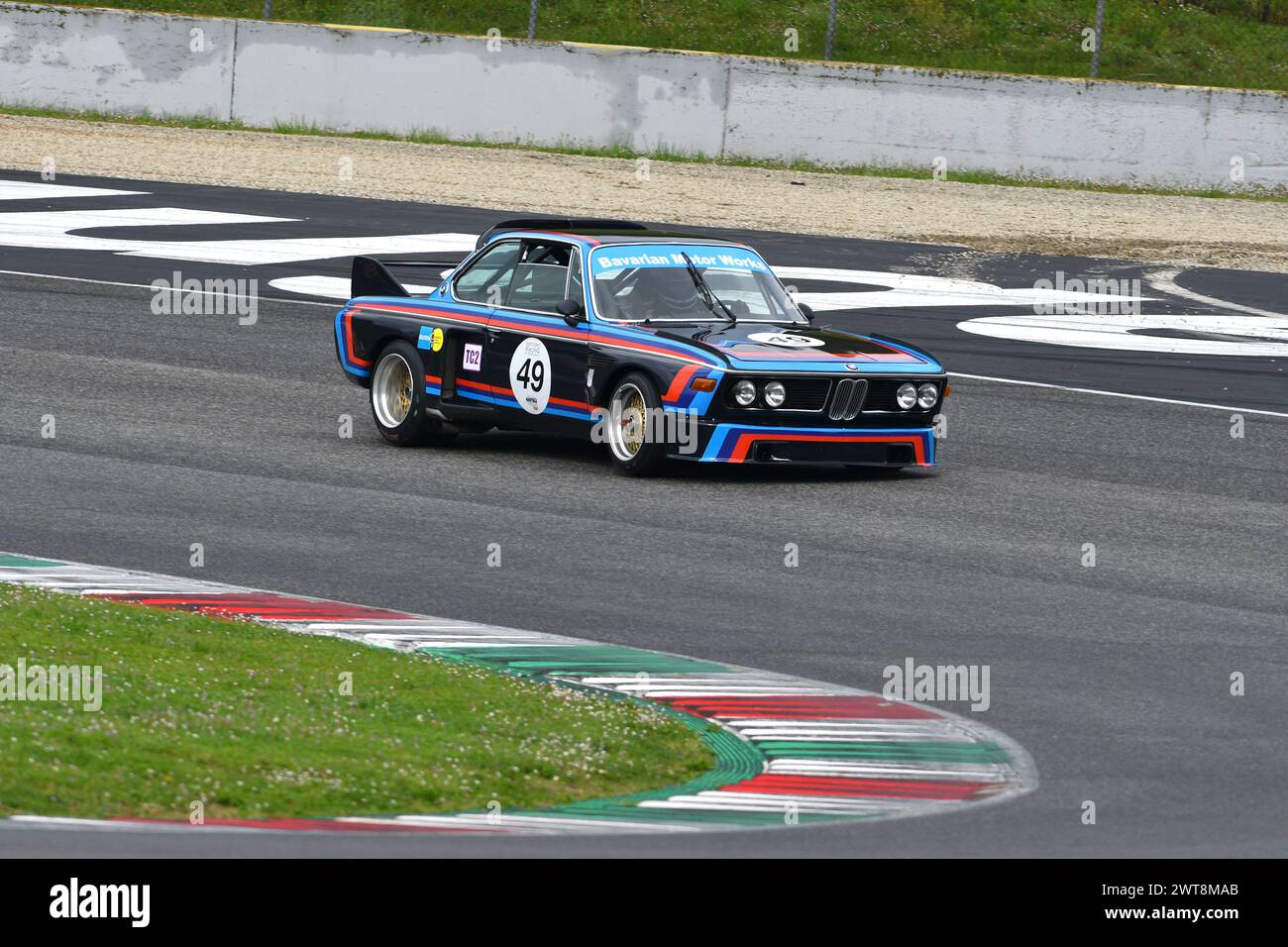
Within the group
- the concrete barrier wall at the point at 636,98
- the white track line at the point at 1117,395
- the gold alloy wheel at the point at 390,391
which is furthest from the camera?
the concrete barrier wall at the point at 636,98

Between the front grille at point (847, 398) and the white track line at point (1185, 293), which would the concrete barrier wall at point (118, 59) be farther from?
the front grille at point (847, 398)

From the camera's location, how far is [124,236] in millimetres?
23125

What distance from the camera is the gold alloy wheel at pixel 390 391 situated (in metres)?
13.7

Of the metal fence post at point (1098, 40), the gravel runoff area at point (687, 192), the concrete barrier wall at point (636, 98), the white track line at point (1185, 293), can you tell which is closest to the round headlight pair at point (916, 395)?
the white track line at point (1185, 293)

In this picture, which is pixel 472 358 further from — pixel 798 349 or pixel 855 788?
pixel 855 788

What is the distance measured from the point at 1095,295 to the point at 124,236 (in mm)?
9823

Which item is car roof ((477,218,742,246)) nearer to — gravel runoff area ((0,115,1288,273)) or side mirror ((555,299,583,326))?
side mirror ((555,299,583,326))

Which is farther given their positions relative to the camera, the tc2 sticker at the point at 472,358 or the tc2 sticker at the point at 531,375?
the tc2 sticker at the point at 472,358

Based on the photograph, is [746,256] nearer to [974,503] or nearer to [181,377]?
[974,503]

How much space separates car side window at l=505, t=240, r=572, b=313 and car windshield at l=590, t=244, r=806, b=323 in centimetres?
25

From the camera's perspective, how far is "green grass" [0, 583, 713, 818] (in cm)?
618

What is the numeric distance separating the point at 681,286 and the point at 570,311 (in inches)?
28.3

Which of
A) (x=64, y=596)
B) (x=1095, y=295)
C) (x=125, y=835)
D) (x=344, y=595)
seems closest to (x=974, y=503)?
(x=344, y=595)

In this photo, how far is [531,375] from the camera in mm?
12891
